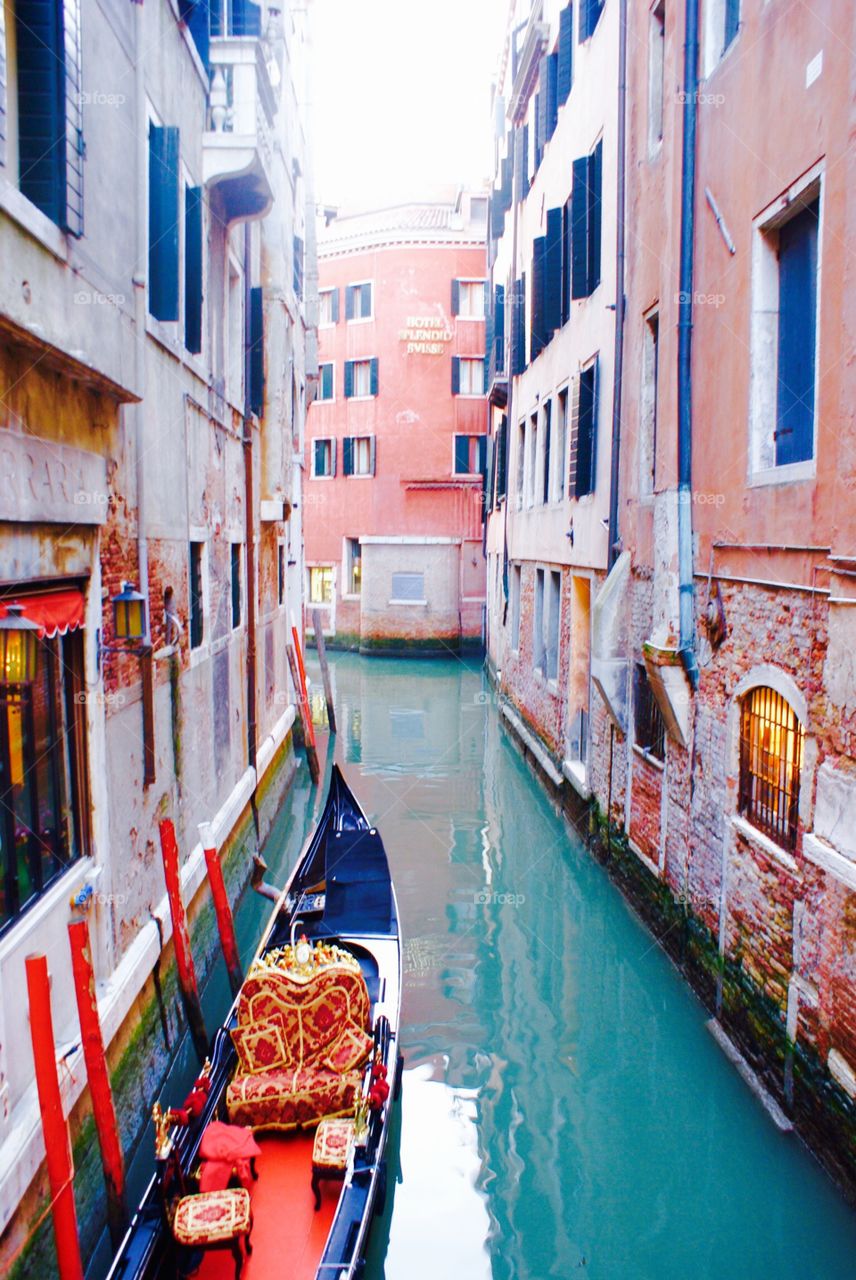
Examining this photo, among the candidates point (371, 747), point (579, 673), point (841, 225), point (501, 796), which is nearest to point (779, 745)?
point (841, 225)

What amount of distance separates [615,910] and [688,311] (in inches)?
165

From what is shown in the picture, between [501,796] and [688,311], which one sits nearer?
[688,311]

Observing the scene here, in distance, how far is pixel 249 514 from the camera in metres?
9.34

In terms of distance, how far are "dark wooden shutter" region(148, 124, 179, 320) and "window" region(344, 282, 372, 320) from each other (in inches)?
687

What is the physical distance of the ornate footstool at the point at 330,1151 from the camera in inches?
154

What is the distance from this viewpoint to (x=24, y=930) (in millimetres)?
3553

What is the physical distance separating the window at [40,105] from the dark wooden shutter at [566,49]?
809 centimetres

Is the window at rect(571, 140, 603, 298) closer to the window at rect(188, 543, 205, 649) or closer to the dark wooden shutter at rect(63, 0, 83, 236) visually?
the window at rect(188, 543, 205, 649)

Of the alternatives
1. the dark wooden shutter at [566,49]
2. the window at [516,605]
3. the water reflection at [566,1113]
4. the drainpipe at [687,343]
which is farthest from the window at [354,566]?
the drainpipe at [687,343]

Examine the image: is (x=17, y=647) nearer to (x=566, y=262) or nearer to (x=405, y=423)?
(x=566, y=262)

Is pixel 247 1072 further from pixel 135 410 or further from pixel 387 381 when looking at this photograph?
pixel 387 381

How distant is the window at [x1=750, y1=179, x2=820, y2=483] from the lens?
4801mm

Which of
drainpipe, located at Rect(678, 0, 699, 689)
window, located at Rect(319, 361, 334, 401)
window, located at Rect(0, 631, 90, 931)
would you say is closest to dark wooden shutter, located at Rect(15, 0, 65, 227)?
window, located at Rect(0, 631, 90, 931)

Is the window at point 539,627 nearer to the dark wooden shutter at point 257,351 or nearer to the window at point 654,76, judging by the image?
the dark wooden shutter at point 257,351
